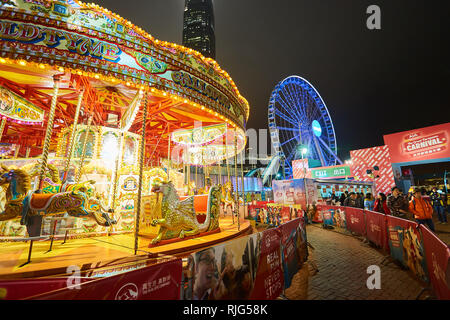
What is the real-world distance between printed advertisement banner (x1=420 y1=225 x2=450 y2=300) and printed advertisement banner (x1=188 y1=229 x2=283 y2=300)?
1.72 m

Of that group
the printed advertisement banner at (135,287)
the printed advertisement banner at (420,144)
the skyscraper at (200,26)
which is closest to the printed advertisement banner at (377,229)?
the printed advertisement banner at (135,287)

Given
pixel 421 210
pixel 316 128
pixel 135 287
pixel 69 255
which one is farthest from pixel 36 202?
pixel 316 128

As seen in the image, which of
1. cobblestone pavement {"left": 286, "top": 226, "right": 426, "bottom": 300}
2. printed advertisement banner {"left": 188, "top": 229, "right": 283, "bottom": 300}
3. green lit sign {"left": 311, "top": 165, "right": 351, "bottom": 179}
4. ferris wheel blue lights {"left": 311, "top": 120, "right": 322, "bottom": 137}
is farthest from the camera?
ferris wheel blue lights {"left": 311, "top": 120, "right": 322, "bottom": 137}

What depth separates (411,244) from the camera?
329 centimetres

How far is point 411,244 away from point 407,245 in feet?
0.67

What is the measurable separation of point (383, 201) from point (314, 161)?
18.7 metres

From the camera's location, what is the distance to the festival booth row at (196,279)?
129 centimetres

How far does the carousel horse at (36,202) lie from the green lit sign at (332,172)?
66.0 feet

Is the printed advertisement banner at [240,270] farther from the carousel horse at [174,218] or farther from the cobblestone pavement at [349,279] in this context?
the carousel horse at [174,218]

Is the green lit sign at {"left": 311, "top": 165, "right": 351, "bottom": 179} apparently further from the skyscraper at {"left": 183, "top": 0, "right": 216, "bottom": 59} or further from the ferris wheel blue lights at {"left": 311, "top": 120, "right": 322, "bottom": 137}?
the skyscraper at {"left": 183, "top": 0, "right": 216, "bottom": 59}

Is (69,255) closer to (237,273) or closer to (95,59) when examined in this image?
(237,273)

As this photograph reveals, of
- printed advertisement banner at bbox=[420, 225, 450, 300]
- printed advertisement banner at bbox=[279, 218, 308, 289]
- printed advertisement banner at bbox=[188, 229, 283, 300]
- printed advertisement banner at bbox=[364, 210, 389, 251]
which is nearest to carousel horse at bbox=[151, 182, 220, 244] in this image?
printed advertisement banner at bbox=[279, 218, 308, 289]

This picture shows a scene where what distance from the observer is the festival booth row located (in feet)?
4.25

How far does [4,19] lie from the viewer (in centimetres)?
284
